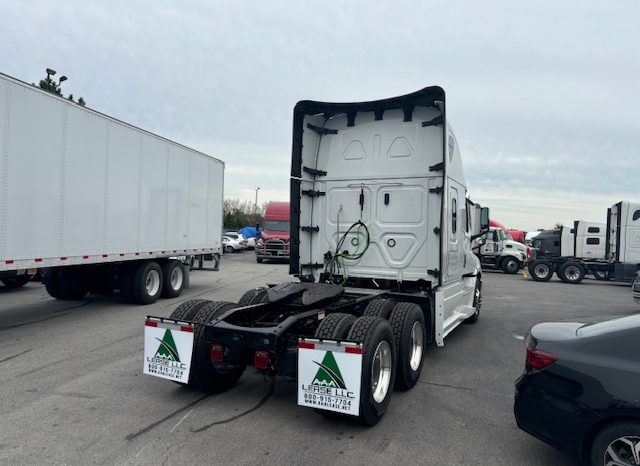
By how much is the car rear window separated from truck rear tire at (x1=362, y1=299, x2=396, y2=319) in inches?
82.3

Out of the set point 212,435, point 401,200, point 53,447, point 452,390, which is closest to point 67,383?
point 53,447

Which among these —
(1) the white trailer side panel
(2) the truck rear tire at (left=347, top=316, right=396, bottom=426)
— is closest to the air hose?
(2) the truck rear tire at (left=347, top=316, right=396, bottom=426)

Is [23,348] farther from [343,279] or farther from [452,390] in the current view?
[452,390]

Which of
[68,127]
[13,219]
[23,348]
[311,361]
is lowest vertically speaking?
[23,348]

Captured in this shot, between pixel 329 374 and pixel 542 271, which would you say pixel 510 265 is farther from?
pixel 329 374

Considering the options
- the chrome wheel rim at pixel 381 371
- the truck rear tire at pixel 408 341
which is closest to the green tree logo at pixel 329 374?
the chrome wheel rim at pixel 381 371

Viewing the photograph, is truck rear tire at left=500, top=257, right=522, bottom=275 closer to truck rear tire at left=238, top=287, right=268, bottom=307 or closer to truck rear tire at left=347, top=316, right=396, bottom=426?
truck rear tire at left=238, top=287, right=268, bottom=307

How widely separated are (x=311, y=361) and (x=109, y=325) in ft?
19.4

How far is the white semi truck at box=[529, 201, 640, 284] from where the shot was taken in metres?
18.8

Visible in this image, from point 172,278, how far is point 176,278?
0.83 ft

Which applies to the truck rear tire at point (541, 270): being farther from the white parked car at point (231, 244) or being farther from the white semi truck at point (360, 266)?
the white parked car at point (231, 244)

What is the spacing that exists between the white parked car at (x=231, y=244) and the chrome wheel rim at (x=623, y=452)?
107 feet

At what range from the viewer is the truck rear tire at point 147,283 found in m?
10.7

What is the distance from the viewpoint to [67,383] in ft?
17.2
